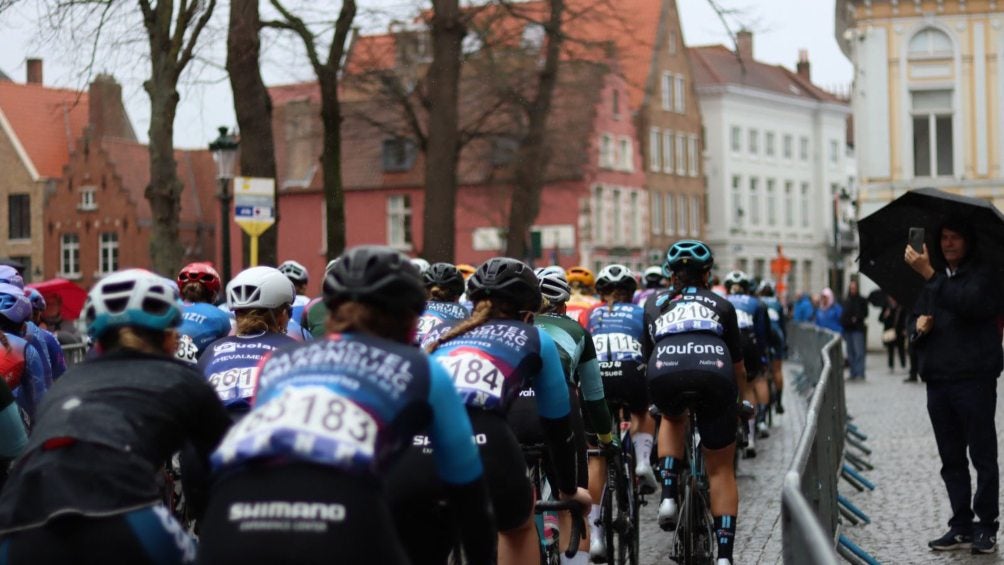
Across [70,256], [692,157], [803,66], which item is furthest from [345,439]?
[803,66]

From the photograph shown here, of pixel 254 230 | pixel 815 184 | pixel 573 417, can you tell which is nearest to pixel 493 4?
pixel 254 230

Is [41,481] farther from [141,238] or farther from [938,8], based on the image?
[141,238]

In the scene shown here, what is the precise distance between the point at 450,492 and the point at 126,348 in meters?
1.03

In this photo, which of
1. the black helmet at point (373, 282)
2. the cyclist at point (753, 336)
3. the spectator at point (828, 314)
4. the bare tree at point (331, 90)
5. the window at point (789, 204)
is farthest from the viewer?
the window at point (789, 204)

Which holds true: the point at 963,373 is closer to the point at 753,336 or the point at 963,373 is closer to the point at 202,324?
the point at 202,324

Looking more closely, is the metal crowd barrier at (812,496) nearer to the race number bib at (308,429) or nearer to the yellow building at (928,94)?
the race number bib at (308,429)

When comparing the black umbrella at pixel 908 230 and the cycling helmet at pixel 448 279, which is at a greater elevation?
the black umbrella at pixel 908 230

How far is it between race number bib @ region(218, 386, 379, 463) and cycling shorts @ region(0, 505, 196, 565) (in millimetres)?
373

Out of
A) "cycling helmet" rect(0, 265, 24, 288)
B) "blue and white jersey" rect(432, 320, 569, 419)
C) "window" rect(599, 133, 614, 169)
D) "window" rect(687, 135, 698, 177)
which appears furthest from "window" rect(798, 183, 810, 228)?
"blue and white jersey" rect(432, 320, 569, 419)

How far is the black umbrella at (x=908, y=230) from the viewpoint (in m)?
10.8

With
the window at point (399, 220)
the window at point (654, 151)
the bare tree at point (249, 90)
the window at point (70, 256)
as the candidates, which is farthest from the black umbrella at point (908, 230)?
the window at point (654, 151)

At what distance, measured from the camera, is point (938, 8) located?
160 feet

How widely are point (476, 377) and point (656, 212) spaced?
7553 centimetres

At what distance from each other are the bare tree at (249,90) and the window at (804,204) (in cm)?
7755
